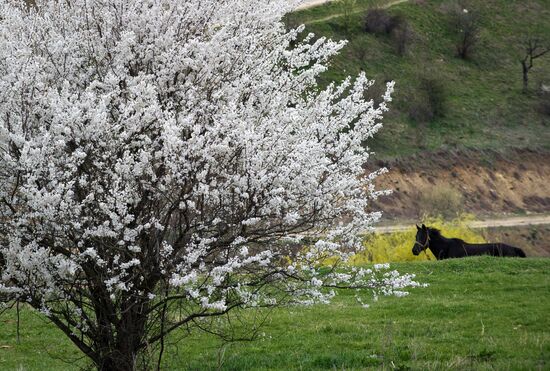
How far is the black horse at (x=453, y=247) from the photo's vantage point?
2119 centimetres

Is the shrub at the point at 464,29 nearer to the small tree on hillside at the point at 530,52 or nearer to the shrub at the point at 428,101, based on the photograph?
the small tree on hillside at the point at 530,52

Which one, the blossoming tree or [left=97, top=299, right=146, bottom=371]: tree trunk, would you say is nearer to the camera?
the blossoming tree

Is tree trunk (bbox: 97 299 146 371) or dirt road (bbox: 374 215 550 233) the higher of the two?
dirt road (bbox: 374 215 550 233)

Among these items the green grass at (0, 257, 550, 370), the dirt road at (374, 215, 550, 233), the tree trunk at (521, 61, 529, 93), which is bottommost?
the green grass at (0, 257, 550, 370)

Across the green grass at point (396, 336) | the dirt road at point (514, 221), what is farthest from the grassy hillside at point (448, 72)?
the green grass at point (396, 336)

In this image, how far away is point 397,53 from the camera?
55.7m

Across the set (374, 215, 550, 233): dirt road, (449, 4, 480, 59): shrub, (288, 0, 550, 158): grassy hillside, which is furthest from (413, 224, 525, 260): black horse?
Answer: (449, 4, 480, 59): shrub

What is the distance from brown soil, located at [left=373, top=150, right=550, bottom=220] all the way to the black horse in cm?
1777

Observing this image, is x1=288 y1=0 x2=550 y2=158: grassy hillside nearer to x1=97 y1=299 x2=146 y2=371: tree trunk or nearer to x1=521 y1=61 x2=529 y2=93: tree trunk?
x1=521 y1=61 x2=529 y2=93: tree trunk

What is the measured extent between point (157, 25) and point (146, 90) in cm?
128

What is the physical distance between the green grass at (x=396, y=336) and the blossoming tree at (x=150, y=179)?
164 cm

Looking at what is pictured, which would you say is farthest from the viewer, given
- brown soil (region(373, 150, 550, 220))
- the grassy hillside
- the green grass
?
the grassy hillside

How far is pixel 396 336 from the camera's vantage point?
1188cm

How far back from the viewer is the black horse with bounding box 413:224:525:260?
21.2 m
